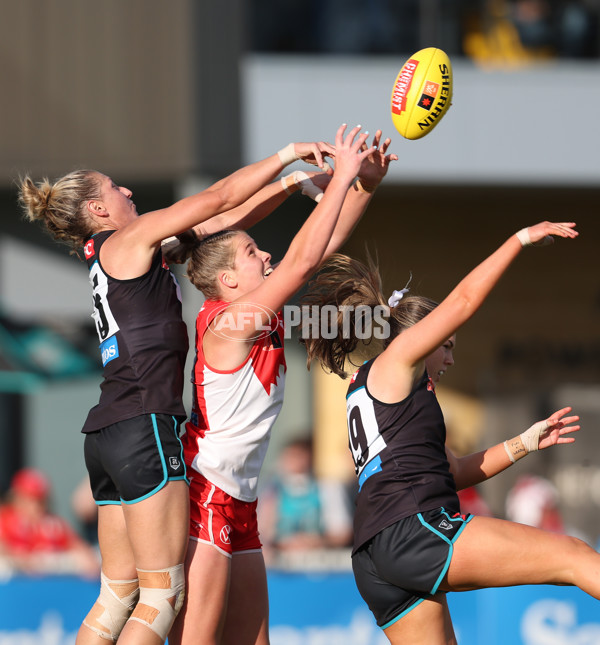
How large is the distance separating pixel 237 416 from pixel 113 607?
0.87 meters

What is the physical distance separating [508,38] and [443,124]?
5.93 feet

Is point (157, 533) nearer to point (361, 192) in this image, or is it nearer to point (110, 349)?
point (110, 349)

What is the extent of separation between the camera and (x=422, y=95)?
4062 millimetres

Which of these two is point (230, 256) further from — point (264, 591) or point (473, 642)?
point (473, 642)

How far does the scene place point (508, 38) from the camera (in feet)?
34.9

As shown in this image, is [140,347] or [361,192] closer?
[140,347]

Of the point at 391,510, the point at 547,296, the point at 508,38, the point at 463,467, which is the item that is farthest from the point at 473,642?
the point at 508,38

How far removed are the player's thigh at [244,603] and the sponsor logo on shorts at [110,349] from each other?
89cm

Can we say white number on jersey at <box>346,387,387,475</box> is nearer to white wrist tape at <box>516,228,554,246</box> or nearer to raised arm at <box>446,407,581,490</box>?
raised arm at <box>446,407,581,490</box>

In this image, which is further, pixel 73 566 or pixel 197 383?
pixel 73 566

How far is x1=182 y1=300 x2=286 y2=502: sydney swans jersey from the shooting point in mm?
3715

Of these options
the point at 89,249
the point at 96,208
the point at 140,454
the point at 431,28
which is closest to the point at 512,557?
the point at 140,454

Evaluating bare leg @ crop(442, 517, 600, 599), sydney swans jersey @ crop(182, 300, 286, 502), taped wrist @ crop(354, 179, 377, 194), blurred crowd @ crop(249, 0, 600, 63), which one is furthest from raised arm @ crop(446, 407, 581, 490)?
blurred crowd @ crop(249, 0, 600, 63)

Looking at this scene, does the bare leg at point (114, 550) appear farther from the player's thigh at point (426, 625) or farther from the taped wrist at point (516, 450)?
the taped wrist at point (516, 450)
